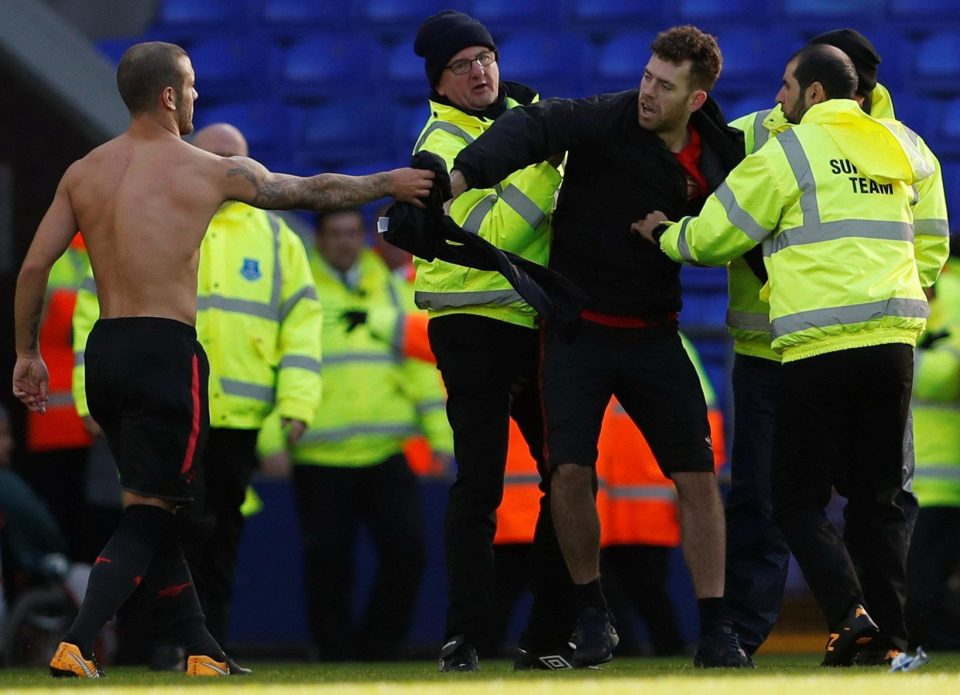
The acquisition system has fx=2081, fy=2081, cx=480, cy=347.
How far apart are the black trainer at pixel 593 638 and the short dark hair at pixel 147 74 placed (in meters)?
1.87

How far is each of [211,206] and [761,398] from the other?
72.0 inches

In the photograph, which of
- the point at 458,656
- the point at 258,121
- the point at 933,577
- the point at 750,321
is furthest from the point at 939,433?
the point at 258,121

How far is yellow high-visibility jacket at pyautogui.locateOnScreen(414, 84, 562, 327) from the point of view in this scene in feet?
19.7

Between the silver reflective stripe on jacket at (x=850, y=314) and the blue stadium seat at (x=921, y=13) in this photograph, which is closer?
the silver reflective stripe on jacket at (x=850, y=314)

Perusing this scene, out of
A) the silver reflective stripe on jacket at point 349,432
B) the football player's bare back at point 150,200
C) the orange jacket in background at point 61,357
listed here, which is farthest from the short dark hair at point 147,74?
the silver reflective stripe on jacket at point 349,432

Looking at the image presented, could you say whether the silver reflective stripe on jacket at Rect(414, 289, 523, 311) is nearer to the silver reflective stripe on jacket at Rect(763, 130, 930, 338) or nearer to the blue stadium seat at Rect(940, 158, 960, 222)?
the silver reflective stripe on jacket at Rect(763, 130, 930, 338)

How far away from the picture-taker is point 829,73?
5895 mm

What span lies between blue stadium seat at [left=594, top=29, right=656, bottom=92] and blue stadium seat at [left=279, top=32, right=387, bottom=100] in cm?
118

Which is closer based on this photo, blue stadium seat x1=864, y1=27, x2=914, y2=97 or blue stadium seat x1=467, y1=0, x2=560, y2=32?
blue stadium seat x1=864, y1=27, x2=914, y2=97

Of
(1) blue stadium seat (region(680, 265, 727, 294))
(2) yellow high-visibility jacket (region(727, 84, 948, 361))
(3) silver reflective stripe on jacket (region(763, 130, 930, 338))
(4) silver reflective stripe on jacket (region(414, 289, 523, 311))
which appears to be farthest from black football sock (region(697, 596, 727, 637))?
(1) blue stadium seat (region(680, 265, 727, 294))

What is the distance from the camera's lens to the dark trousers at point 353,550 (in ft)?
25.8

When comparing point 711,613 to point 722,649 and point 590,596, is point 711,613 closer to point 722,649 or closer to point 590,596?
point 722,649

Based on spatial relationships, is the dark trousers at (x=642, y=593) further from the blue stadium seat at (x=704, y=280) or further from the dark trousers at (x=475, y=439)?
the blue stadium seat at (x=704, y=280)

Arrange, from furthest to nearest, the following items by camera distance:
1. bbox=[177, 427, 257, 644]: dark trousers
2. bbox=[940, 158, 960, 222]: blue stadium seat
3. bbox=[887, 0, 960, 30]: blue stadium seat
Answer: bbox=[887, 0, 960, 30]: blue stadium seat
bbox=[940, 158, 960, 222]: blue stadium seat
bbox=[177, 427, 257, 644]: dark trousers
